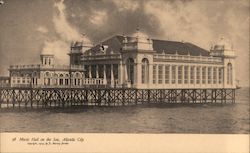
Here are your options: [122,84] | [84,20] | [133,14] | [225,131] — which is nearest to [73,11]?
[84,20]

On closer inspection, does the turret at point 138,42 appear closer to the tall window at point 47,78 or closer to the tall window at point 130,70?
the tall window at point 130,70

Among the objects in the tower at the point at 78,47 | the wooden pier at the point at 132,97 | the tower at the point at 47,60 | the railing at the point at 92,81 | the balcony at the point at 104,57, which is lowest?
the wooden pier at the point at 132,97

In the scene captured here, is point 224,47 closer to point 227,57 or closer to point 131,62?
point 227,57

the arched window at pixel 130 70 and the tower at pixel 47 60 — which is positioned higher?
the tower at pixel 47 60

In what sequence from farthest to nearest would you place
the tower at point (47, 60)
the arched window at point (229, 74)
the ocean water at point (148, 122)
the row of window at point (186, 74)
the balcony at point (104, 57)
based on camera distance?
1. the balcony at point (104, 57)
2. the row of window at point (186, 74)
3. the tower at point (47, 60)
4. the arched window at point (229, 74)
5. the ocean water at point (148, 122)

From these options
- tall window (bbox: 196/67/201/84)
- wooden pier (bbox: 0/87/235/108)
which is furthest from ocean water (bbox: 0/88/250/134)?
tall window (bbox: 196/67/201/84)

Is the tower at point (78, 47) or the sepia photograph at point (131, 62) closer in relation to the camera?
the sepia photograph at point (131, 62)

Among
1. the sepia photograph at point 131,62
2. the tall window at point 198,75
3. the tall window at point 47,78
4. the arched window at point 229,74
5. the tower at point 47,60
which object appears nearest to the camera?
the sepia photograph at point 131,62

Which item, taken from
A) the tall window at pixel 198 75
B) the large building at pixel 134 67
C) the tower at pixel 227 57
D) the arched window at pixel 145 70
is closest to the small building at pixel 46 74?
the large building at pixel 134 67
